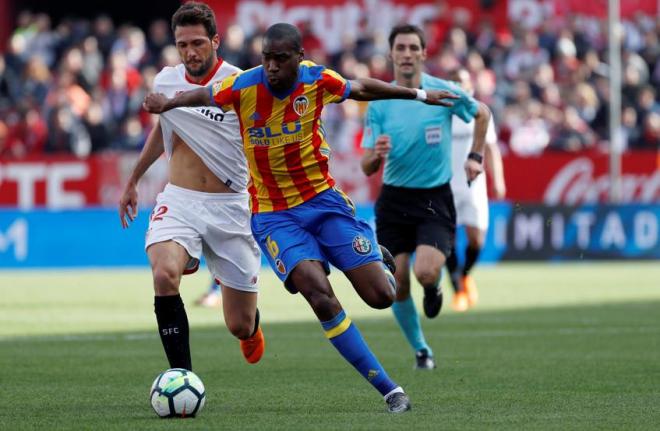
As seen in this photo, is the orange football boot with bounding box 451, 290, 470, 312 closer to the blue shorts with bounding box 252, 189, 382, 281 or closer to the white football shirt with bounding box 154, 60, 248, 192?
→ the white football shirt with bounding box 154, 60, 248, 192

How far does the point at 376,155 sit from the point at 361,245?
5.76ft

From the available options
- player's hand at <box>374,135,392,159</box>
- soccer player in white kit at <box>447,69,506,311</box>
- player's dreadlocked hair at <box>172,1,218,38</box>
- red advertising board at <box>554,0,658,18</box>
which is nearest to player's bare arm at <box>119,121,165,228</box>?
player's dreadlocked hair at <box>172,1,218,38</box>

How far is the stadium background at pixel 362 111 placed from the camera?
937 inches

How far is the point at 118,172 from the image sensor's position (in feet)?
78.8

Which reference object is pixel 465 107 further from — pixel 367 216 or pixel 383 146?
pixel 367 216

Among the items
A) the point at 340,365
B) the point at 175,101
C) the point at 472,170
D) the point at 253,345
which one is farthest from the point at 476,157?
the point at 175,101

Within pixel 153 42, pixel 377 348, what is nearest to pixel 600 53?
pixel 153 42

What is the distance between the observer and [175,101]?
7.79 m

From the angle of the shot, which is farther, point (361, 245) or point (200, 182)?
point (200, 182)

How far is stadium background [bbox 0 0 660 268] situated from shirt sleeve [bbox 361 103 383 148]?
11998 millimetres

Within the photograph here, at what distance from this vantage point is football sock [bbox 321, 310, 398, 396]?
7.86 m

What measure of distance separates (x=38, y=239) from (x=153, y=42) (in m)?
6.85

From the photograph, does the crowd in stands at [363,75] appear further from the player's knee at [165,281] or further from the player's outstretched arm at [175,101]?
the player's outstretched arm at [175,101]

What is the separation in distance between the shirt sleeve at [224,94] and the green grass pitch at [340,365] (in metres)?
1.71
